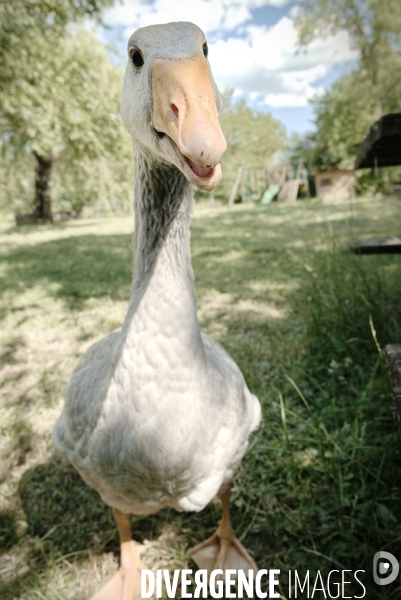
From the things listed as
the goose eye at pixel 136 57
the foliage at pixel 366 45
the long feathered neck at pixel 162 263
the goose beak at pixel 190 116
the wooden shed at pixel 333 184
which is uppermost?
the foliage at pixel 366 45

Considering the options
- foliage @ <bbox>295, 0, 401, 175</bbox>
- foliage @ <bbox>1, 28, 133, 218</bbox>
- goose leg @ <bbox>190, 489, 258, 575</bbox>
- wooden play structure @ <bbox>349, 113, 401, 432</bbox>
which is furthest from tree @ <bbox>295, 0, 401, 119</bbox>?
goose leg @ <bbox>190, 489, 258, 575</bbox>

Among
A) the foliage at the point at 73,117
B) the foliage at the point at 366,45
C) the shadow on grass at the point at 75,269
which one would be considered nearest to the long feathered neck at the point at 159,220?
the shadow on grass at the point at 75,269

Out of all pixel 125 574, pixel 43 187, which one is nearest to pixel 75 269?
pixel 125 574

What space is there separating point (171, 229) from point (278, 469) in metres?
1.48

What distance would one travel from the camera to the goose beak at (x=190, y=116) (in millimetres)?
729

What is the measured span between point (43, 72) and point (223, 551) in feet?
34.7

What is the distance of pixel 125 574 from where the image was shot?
159 cm

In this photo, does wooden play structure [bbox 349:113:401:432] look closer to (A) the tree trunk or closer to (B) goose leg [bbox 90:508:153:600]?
(B) goose leg [bbox 90:508:153:600]

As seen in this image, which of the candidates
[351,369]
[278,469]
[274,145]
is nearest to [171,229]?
[278,469]

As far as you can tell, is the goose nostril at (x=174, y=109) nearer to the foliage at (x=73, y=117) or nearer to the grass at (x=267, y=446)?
the grass at (x=267, y=446)

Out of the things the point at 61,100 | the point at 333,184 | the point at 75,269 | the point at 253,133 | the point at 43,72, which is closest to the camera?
the point at 75,269

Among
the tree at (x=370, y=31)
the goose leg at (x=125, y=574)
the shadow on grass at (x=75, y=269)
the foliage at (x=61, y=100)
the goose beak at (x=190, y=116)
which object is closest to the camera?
the goose beak at (x=190, y=116)

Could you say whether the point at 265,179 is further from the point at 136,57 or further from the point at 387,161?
the point at 136,57

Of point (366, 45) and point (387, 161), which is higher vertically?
point (366, 45)
